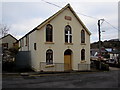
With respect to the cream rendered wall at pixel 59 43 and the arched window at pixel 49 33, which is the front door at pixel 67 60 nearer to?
the cream rendered wall at pixel 59 43

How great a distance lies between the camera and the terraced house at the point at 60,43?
2153 centimetres

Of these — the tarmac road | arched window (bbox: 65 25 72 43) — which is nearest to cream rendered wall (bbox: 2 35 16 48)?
arched window (bbox: 65 25 72 43)

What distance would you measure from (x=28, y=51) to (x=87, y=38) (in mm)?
8351

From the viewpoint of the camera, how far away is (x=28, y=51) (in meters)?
24.6

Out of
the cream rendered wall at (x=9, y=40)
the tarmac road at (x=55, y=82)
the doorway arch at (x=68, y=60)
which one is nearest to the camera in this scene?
the tarmac road at (x=55, y=82)

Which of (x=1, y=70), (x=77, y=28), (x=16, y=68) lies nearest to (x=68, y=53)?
(x=77, y=28)

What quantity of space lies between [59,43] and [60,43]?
155 millimetres

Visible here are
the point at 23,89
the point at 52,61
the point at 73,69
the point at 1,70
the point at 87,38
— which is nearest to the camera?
the point at 23,89

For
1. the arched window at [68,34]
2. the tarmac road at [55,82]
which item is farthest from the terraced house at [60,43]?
the tarmac road at [55,82]

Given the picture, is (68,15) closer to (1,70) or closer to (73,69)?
(73,69)

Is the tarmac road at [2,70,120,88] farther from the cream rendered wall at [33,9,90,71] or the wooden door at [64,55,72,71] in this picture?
the wooden door at [64,55,72,71]

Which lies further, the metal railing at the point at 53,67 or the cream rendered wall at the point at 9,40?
the cream rendered wall at the point at 9,40

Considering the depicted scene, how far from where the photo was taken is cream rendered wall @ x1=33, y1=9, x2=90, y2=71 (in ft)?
70.4

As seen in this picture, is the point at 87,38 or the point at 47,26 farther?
the point at 87,38
